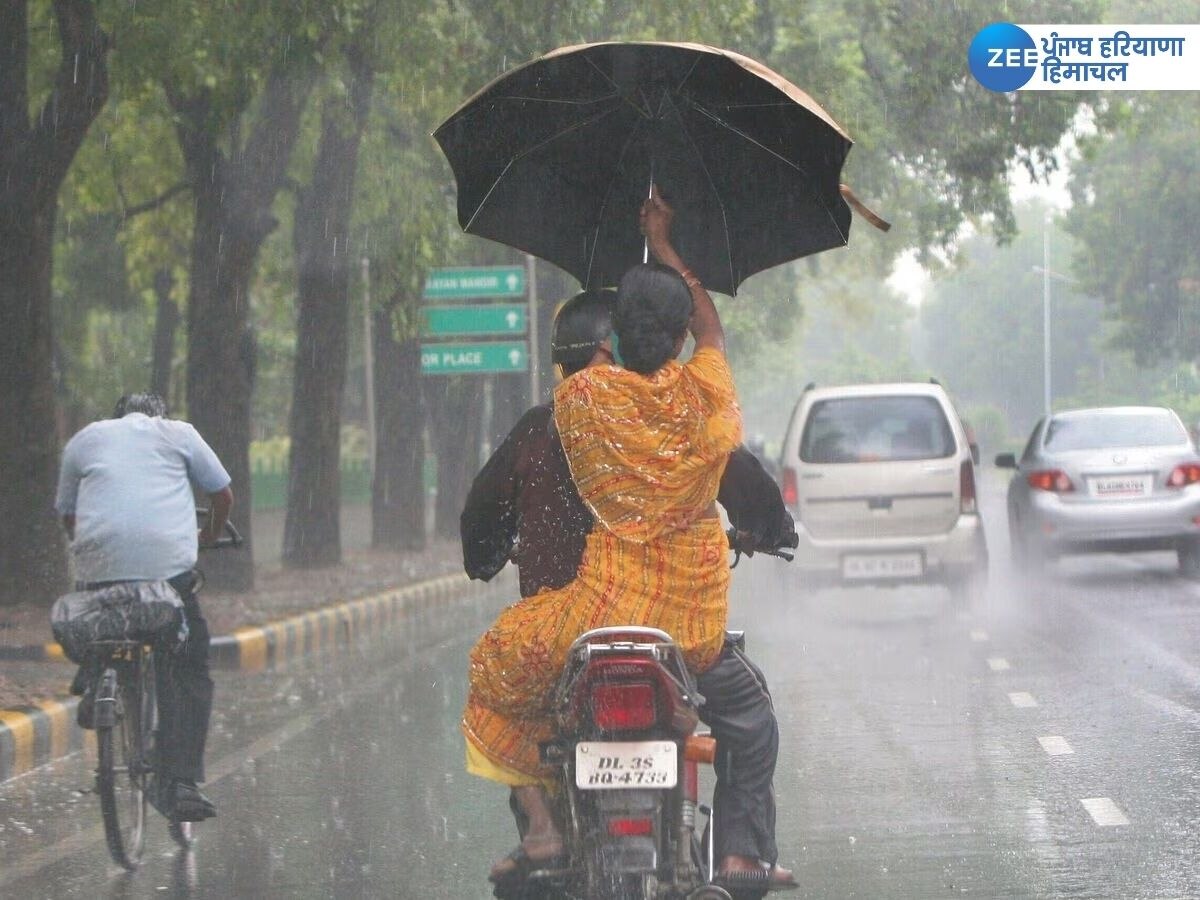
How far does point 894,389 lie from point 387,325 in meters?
10.2

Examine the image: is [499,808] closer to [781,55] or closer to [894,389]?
[894,389]

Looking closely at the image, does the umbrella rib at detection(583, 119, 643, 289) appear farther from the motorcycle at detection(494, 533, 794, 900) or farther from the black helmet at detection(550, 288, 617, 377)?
the motorcycle at detection(494, 533, 794, 900)

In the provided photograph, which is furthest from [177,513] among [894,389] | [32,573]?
[894,389]

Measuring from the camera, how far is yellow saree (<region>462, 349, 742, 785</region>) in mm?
4160

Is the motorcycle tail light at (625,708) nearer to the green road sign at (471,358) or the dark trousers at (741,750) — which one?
the dark trousers at (741,750)

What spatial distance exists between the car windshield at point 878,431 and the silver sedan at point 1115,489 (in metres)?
2.85

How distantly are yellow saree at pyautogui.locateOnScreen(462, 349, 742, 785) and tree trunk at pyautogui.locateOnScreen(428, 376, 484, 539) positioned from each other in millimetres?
22936

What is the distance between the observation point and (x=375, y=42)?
16516mm

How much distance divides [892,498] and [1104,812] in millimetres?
7745

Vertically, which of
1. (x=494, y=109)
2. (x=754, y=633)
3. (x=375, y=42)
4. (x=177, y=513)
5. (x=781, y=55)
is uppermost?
(x=781, y=55)

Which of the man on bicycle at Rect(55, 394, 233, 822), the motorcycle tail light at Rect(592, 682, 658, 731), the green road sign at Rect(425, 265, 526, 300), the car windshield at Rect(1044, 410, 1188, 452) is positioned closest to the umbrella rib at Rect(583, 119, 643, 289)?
the motorcycle tail light at Rect(592, 682, 658, 731)

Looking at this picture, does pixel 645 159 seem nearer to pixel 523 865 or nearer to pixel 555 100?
pixel 555 100

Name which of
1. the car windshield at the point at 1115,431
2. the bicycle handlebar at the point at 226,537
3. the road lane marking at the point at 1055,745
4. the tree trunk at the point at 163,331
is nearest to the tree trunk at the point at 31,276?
the bicycle handlebar at the point at 226,537

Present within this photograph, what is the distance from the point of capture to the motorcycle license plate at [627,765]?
4047 millimetres
